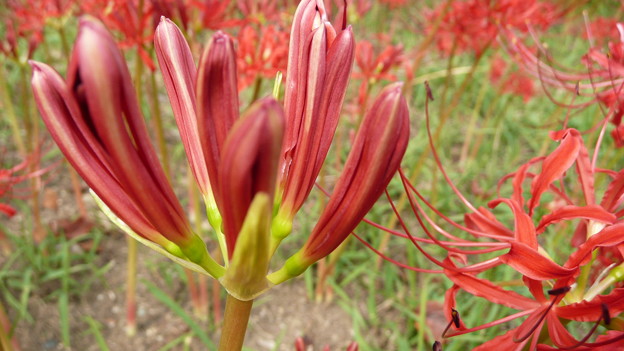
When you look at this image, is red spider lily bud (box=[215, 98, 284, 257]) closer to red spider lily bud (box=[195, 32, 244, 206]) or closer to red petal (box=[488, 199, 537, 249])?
red spider lily bud (box=[195, 32, 244, 206])

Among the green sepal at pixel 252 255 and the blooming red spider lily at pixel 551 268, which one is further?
the blooming red spider lily at pixel 551 268

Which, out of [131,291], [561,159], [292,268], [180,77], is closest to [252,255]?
[292,268]

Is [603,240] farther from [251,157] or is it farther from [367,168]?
[251,157]

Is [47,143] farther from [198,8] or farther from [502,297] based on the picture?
[502,297]

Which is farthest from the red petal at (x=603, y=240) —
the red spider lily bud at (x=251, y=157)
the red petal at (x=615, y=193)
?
the red spider lily bud at (x=251, y=157)

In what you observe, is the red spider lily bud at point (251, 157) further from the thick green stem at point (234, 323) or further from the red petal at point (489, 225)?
the red petal at point (489, 225)

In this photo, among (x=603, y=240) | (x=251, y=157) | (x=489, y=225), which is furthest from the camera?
(x=489, y=225)

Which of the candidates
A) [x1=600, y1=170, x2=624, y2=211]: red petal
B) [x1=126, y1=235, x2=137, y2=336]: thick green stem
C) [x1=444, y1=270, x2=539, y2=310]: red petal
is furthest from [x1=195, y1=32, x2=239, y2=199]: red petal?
[x1=126, y1=235, x2=137, y2=336]: thick green stem
